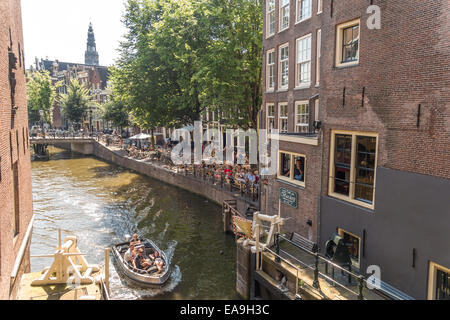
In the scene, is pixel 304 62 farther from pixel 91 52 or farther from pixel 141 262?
pixel 91 52

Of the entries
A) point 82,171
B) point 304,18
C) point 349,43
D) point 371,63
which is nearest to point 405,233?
point 371,63

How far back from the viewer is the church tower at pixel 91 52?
112 metres

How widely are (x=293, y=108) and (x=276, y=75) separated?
216cm

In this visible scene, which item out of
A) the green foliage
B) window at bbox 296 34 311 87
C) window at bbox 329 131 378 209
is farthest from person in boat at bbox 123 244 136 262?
window at bbox 296 34 311 87

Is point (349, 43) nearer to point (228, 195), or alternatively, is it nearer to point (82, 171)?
point (228, 195)

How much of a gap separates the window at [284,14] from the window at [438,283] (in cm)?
1483

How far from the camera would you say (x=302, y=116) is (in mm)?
19156

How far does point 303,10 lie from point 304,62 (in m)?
2.82

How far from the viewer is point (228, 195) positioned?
910 inches

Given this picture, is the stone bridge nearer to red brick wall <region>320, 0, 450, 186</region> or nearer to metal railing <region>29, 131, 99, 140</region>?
metal railing <region>29, 131, 99, 140</region>

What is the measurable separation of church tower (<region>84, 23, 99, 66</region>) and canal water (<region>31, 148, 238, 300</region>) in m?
84.6

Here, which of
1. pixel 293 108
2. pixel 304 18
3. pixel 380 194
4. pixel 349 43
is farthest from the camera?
pixel 293 108

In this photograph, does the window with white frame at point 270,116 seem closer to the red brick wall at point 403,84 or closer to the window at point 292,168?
the window at point 292,168

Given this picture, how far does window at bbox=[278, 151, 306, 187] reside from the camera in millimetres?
13336
